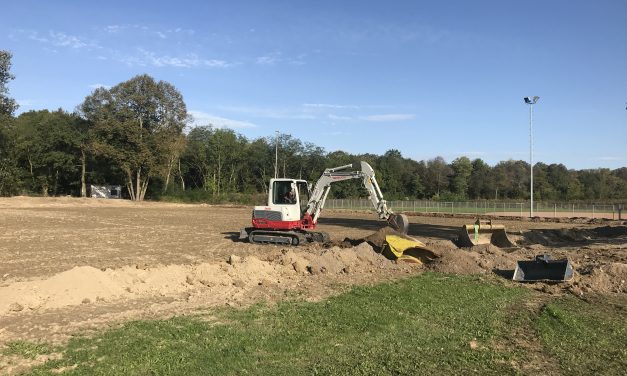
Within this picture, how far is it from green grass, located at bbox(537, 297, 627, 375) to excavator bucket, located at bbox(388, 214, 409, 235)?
9.60 m

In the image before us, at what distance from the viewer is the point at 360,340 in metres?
6.70

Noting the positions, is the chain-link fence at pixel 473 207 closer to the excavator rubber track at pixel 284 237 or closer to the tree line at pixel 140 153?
the tree line at pixel 140 153

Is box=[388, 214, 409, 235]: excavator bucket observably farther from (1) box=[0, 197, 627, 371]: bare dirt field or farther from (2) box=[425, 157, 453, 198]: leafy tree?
(2) box=[425, 157, 453, 198]: leafy tree

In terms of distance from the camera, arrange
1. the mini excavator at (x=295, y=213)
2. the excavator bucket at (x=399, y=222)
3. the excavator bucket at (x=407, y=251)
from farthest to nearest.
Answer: the mini excavator at (x=295, y=213) < the excavator bucket at (x=399, y=222) < the excavator bucket at (x=407, y=251)

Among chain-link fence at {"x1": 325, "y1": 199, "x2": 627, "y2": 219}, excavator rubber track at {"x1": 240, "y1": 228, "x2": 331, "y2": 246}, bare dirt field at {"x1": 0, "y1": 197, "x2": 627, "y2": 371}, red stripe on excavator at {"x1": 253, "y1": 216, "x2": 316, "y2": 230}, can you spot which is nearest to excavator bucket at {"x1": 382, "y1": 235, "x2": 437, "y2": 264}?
bare dirt field at {"x1": 0, "y1": 197, "x2": 627, "y2": 371}

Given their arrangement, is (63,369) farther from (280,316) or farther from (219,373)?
(280,316)

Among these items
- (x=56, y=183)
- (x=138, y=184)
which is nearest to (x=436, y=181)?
(x=138, y=184)

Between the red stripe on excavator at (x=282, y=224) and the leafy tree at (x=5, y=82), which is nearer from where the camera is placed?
the red stripe on excavator at (x=282, y=224)

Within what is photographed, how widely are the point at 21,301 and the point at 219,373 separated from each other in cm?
475

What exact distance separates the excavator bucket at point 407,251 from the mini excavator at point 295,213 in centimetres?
472

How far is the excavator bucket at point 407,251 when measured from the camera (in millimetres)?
14109

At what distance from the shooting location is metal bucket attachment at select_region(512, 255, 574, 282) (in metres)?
12.0

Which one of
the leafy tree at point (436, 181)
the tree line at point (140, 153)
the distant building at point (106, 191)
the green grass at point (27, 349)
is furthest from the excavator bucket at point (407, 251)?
the leafy tree at point (436, 181)

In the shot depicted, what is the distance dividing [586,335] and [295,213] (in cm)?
1347
